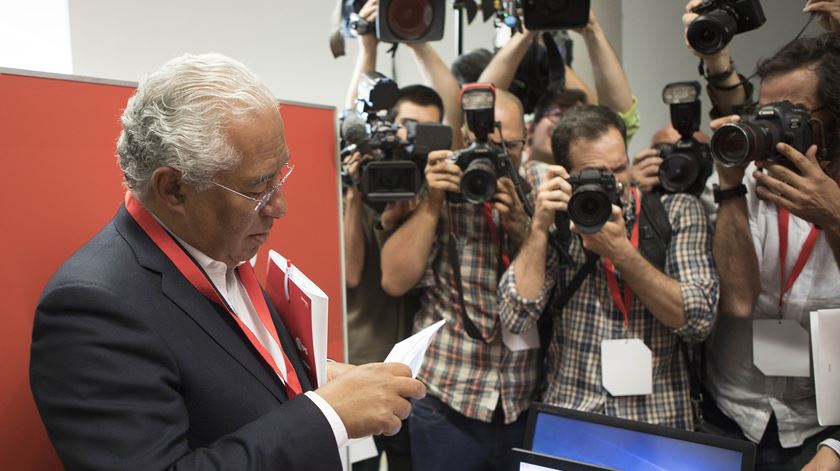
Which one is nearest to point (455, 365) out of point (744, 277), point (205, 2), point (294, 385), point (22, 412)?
point (744, 277)

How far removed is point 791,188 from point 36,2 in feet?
7.44

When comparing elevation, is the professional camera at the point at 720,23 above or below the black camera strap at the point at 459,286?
above

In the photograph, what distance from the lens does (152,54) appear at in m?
3.07

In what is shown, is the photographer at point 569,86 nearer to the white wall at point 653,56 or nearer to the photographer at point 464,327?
the photographer at point 464,327

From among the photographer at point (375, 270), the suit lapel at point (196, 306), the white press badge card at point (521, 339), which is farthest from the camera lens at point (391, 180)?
the suit lapel at point (196, 306)

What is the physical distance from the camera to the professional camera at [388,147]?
6.73ft

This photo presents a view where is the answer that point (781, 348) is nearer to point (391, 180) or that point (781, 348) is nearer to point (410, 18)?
point (391, 180)

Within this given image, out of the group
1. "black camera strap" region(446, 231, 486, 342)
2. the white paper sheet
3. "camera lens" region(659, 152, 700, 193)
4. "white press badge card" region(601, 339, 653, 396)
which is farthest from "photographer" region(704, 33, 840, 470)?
the white paper sheet

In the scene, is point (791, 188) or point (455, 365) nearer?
point (791, 188)

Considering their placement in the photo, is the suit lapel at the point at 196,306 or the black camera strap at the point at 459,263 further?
the black camera strap at the point at 459,263

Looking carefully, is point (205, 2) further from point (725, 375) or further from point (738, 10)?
point (725, 375)

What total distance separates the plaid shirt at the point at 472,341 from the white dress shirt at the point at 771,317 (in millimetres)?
523

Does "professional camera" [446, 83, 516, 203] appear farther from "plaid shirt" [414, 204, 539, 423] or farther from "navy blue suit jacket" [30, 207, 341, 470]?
"navy blue suit jacket" [30, 207, 341, 470]

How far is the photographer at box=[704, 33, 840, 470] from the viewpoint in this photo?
5.39 ft
